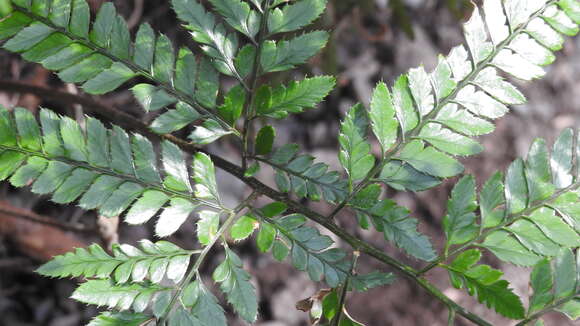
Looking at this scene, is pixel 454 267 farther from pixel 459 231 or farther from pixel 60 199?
pixel 60 199

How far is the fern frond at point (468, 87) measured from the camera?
3.37 feet

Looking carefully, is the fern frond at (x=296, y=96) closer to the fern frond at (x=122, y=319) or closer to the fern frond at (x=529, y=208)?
the fern frond at (x=529, y=208)

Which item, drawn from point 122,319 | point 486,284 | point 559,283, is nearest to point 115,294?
point 122,319

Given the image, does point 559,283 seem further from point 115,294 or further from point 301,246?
point 115,294

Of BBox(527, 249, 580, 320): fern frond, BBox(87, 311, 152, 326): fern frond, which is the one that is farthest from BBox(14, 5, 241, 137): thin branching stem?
BBox(527, 249, 580, 320): fern frond

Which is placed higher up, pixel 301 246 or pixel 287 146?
pixel 287 146

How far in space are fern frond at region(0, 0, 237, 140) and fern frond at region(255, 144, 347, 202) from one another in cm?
11

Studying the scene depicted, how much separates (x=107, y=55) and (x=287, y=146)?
0.37 m

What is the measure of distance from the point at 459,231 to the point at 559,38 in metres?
0.39

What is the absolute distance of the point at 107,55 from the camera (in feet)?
3.45

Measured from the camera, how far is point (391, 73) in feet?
8.89

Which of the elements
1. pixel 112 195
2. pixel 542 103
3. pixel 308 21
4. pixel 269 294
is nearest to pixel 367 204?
pixel 308 21

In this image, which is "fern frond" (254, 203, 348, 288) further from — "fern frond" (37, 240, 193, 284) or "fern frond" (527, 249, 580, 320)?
"fern frond" (527, 249, 580, 320)

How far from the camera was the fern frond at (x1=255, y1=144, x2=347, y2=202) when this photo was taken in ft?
3.65
